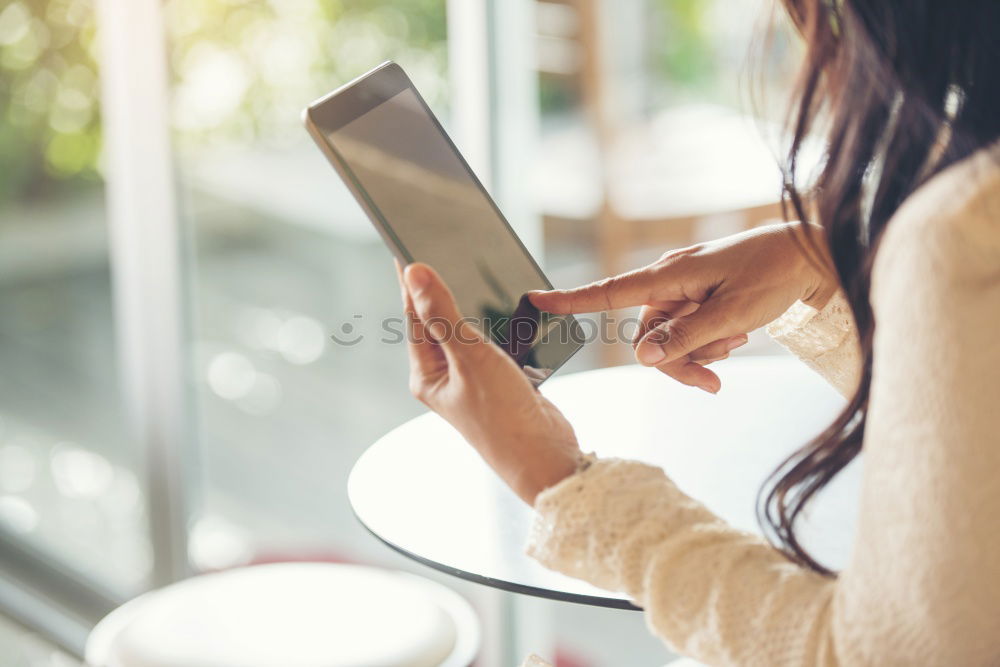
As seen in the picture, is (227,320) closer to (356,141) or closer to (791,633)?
(356,141)

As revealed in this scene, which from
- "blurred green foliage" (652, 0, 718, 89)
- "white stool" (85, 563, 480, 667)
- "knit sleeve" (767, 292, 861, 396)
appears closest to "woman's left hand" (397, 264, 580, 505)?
"knit sleeve" (767, 292, 861, 396)

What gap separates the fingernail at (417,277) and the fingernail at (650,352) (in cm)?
31

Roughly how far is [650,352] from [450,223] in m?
0.22

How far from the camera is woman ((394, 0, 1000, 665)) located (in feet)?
1.59

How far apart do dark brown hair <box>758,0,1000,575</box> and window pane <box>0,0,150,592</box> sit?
1961mm

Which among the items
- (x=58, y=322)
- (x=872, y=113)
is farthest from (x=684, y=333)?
(x=58, y=322)

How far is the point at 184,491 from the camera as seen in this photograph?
220 centimetres

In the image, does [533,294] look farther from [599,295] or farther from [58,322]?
[58,322]

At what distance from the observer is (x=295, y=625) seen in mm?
1147

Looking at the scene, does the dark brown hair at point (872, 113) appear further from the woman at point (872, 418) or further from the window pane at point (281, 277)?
the window pane at point (281, 277)

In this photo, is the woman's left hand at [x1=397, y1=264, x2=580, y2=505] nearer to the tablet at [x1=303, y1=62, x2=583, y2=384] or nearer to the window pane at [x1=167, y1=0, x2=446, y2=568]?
the tablet at [x1=303, y1=62, x2=583, y2=384]

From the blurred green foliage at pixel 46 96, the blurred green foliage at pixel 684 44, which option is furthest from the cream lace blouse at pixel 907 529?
the blurred green foliage at pixel 46 96

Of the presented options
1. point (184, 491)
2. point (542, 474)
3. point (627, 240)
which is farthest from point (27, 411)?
point (542, 474)

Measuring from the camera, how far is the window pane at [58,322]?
225 centimetres
